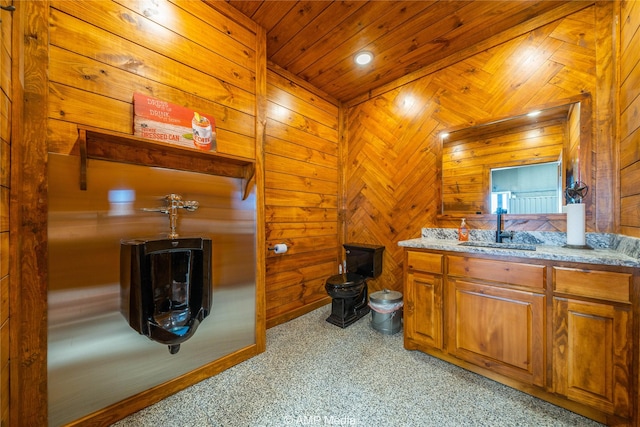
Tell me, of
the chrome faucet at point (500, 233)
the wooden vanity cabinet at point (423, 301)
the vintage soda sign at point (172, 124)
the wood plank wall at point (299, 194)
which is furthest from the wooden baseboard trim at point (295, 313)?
the chrome faucet at point (500, 233)

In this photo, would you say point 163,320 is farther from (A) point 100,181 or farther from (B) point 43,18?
(B) point 43,18

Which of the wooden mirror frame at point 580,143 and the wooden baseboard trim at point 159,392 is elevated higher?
the wooden mirror frame at point 580,143

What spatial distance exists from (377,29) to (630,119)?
1.77 m

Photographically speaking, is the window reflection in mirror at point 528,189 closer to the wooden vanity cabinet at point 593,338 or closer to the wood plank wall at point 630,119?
A: the wood plank wall at point 630,119

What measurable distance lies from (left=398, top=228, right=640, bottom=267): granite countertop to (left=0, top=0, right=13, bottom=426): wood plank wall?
7.34 feet

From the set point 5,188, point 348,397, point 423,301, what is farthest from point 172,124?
point 423,301

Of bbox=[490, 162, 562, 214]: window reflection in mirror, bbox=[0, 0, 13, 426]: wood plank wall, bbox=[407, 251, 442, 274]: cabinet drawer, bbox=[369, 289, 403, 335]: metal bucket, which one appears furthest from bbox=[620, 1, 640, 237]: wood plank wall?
bbox=[0, 0, 13, 426]: wood plank wall

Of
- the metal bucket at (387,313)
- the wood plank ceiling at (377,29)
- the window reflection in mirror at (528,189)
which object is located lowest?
the metal bucket at (387,313)

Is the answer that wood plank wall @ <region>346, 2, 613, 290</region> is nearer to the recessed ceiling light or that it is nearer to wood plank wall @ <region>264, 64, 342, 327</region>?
wood plank wall @ <region>264, 64, 342, 327</region>

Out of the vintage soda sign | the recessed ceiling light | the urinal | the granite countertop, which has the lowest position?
the urinal

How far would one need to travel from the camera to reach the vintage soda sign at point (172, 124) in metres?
1.38

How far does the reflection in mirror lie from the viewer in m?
1.72

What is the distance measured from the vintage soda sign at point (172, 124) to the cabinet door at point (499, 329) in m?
2.04

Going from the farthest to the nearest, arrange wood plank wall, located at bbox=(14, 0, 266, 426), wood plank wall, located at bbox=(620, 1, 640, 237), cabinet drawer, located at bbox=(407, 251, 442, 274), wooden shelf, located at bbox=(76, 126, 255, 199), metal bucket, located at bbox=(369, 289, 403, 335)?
metal bucket, located at bbox=(369, 289, 403, 335), cabinet drawer, located at bbox=(407, 251, 442, 274), wood plank wall, located at bbox=(620, 1, 640, 237), wooden shelf, located at bbox=(76, 126, 255, 199), wood plank wall, located at bbox=(14, 0, 266, 426)
